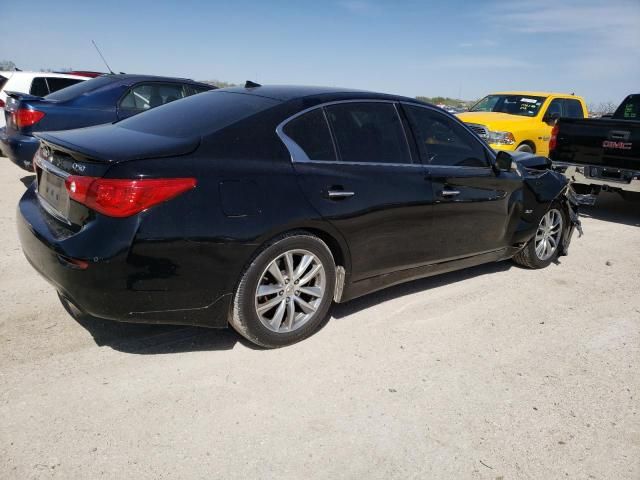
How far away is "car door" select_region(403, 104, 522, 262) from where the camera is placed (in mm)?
3977

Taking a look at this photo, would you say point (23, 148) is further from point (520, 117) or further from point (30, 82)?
point (520, 117)

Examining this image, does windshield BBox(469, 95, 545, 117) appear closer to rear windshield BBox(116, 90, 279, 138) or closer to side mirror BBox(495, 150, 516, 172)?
side mirror BBox(495, 150, 516, 172)

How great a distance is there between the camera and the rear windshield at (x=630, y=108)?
32.1ft

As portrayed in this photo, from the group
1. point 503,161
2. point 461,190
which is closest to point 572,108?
point 503,161

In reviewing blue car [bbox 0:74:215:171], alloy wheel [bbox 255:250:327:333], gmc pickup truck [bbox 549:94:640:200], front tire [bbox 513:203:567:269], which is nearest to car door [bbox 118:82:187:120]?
blue car [bbox 0:74:215:171]

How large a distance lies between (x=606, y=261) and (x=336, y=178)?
12.8 feet

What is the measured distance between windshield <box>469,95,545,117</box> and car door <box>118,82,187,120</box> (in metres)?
6.95

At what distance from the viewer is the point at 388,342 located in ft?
11.5

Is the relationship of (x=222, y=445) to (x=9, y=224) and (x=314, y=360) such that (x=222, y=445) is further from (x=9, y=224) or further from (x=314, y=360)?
(x=9, y=224)

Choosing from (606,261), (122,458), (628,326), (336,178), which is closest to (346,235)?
(336,178)

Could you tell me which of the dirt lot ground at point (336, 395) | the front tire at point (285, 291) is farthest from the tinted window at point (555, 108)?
the front tire at point (285, 291)

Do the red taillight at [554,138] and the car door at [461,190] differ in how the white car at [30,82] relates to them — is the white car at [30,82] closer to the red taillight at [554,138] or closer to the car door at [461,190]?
the car door at [461,190]

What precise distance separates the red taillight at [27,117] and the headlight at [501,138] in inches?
298

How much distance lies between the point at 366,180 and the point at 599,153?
5.78 m
